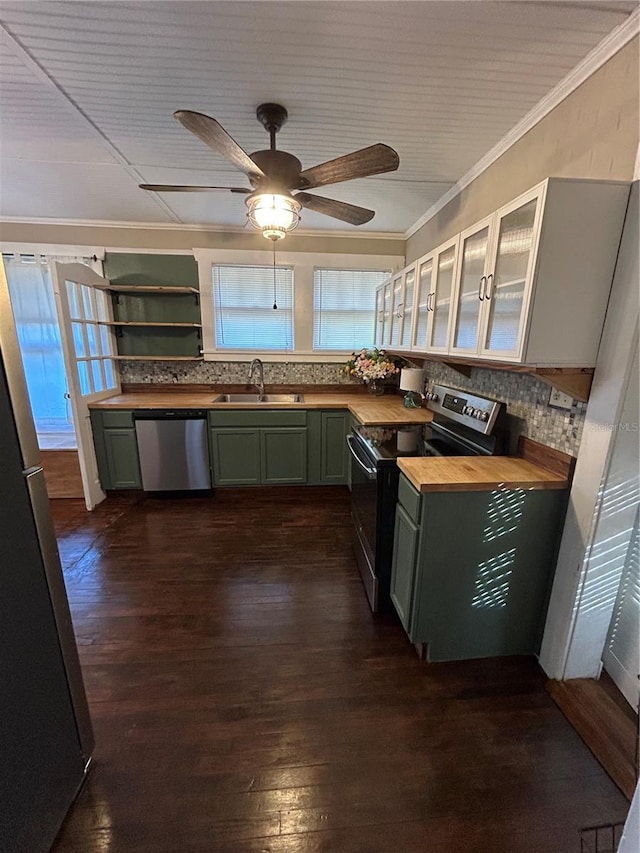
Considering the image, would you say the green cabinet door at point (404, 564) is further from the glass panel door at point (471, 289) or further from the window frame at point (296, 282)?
the window frame at point (296, 282)

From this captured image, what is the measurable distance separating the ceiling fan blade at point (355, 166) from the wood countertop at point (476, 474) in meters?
1.32

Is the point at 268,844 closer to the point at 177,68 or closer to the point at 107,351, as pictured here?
the point at 177,68

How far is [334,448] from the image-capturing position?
3502mm

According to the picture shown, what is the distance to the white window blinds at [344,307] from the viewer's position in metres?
3.79

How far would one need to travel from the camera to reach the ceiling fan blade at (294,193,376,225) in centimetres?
193

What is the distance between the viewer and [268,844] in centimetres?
109

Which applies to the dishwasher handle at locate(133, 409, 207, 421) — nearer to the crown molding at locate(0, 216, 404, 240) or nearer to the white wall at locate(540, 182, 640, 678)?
the crown molding at locate(0, 216, 404, 240)

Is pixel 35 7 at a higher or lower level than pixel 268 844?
higher

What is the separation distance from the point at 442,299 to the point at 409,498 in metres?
1.28

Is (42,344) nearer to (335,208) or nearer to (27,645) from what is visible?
(335,208)

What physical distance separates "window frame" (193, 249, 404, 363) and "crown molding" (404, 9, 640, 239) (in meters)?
1.42

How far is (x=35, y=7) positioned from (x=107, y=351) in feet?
8.81

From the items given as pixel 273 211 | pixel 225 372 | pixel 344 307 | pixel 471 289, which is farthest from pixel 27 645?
pixel 344 307

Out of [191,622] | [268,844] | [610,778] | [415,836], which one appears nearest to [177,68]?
[191,622]
